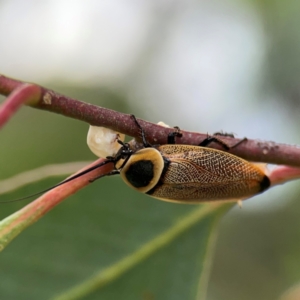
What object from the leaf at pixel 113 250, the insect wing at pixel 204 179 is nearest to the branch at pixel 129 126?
the insect wing at pixel 204 179

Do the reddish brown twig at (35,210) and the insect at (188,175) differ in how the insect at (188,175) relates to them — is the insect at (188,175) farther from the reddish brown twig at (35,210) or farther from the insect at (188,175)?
the reddish brown twig at (35,210)

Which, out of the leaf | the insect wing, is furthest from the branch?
the leaf

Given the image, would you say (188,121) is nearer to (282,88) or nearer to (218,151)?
(282,88)

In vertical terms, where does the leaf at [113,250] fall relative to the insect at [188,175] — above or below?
below

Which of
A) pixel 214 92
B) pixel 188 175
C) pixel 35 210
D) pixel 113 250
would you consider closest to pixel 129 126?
pixel 35 210

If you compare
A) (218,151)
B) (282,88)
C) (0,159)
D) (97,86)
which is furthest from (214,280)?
(218,151)

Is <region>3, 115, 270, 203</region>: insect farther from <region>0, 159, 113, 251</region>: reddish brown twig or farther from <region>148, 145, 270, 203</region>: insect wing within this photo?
<region>0, 159, 113, 251</region>: reddish brown twig
